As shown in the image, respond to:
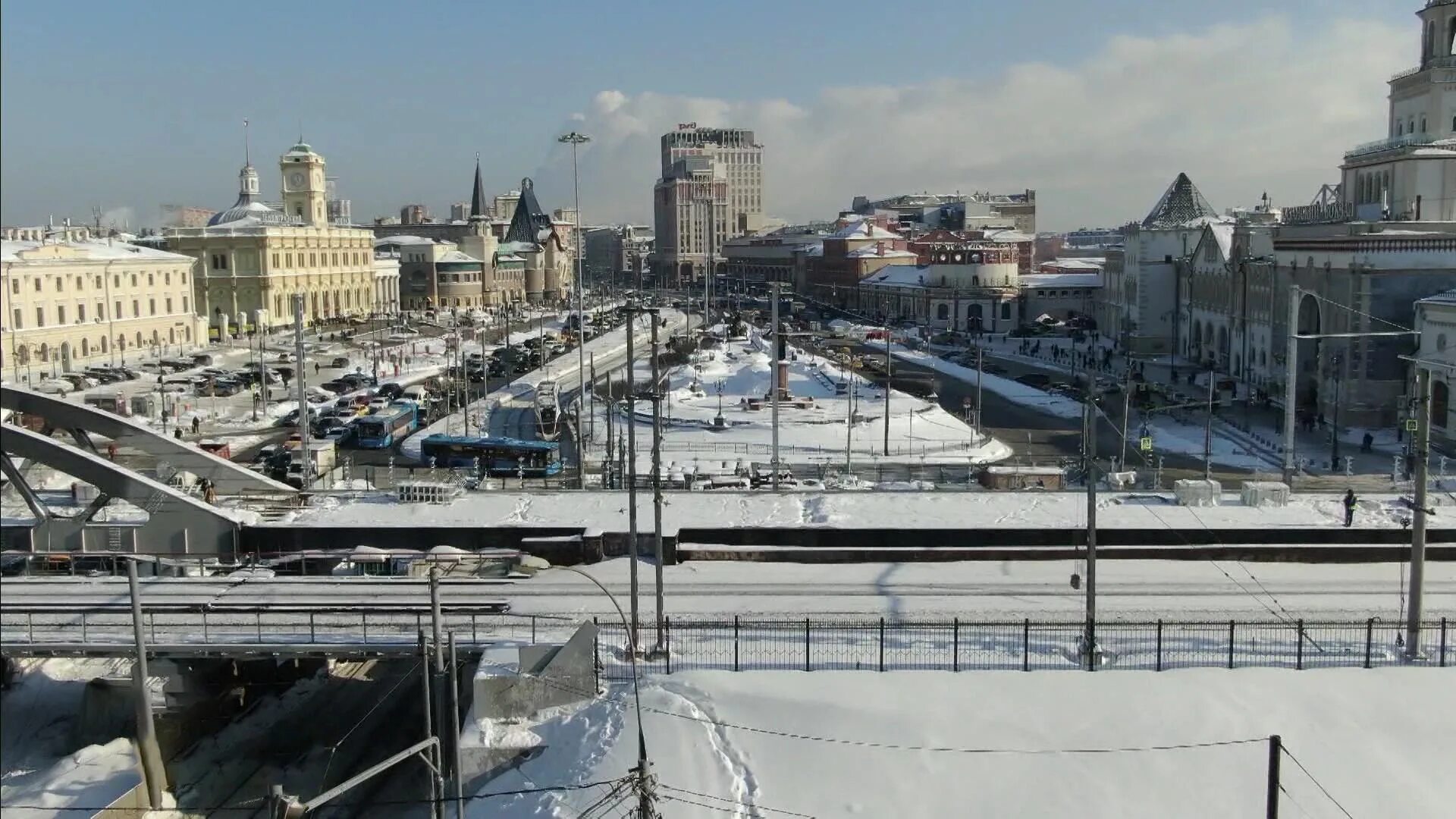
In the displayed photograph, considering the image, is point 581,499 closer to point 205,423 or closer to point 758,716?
point 758,716

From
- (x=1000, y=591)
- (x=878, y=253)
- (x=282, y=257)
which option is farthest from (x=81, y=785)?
(x=878, y=253)

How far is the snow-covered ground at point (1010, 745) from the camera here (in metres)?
12.3

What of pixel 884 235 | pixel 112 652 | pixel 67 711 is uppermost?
pixel 884 235

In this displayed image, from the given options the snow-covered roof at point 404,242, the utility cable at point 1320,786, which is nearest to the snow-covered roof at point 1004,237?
the snow-covered roof at point 404,242

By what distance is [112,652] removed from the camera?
14.2m

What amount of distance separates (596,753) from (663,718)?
0.83 metres

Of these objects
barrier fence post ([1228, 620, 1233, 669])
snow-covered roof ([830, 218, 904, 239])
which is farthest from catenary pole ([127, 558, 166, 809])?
snow-covered roof ([830, 218, 904, 239])

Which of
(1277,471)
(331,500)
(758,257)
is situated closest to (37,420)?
(331,500)

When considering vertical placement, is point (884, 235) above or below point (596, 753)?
above

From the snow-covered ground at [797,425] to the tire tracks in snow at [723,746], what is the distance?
15693mm

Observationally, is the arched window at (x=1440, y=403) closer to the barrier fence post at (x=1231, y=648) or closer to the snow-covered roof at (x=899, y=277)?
the barrier fence post at (x=1231, y=648)

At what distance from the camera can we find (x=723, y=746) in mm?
12953

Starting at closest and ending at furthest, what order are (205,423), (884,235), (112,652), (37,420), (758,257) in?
1. (112,652)
2. (37,420)
3. (205,423)
4. (884,235)
5. (758,257)

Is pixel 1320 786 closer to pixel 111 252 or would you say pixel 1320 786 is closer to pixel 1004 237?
pixel 111 252
